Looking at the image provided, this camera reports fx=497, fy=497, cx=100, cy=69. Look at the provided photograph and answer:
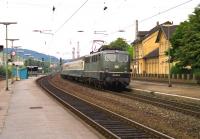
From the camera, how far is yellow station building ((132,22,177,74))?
82.6 metres

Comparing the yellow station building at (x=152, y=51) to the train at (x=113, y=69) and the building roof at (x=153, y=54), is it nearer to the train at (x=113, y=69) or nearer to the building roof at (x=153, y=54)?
the building roof at (x=153, y=54)

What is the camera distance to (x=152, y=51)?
316 feet

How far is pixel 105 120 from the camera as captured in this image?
18.4m

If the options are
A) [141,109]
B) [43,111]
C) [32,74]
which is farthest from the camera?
[32,74]

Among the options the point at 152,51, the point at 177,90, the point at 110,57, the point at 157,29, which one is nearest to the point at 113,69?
the point at 110,57

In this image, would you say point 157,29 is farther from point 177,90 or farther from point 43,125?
point 43,125

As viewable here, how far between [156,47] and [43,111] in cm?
7614

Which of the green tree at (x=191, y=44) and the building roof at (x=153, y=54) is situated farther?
the building roof at (x=153, y=54)

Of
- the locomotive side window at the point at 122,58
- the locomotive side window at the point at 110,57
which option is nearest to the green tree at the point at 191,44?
the locomotive side window at the point at 122,58

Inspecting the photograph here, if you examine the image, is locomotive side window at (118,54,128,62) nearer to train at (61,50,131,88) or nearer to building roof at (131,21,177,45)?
train at (61,50,131,88)

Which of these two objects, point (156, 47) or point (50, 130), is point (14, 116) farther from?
point (156, 47)

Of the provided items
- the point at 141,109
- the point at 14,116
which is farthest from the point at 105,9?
the point at 14,116

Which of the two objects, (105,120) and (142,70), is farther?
(142,70)

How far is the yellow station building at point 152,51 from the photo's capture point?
82.6m
